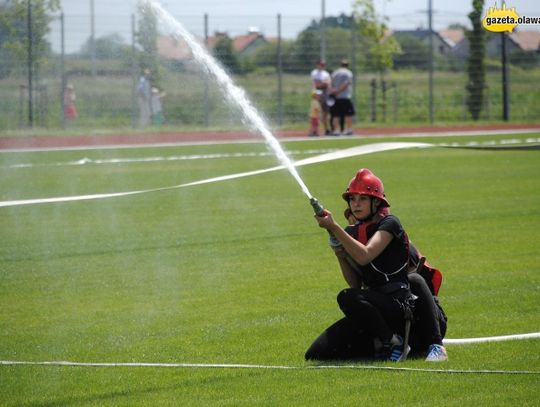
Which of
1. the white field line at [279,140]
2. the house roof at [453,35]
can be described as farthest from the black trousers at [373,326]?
the house roof at [453,35]

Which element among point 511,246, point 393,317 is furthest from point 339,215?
point 393,317

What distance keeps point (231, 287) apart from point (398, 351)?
3.47 m

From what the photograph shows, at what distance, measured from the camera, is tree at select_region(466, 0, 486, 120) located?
136 ft

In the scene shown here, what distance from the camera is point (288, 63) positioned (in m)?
41.0

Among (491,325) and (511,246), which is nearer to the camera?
(491,325)

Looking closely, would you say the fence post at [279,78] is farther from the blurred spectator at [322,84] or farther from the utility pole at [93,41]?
the utility pole at [93,41]

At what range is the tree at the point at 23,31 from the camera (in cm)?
3148

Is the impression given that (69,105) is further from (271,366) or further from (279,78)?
(271,366)

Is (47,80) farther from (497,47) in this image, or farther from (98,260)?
(98,260)

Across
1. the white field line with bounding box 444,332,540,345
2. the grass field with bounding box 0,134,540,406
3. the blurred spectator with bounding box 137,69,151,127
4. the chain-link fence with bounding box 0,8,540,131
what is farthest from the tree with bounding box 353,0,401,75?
the white field line with bounding box 444,332,540,345

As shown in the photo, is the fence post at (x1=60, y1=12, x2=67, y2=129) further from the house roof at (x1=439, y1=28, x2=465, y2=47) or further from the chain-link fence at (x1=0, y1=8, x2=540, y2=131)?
the house roof at (x1=439, y1=28, x2=465, y2=47)

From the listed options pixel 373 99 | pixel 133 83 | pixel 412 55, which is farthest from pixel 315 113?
pixel 412 55

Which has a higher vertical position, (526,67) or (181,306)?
(526,67)

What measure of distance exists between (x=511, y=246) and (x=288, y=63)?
28932 millimetres
